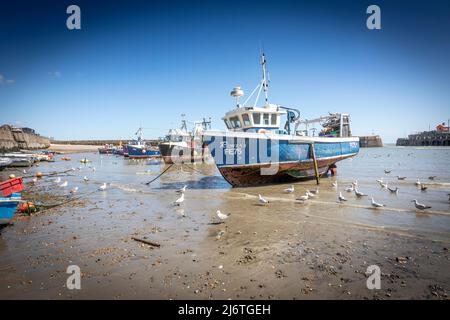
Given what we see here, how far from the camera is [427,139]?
104m

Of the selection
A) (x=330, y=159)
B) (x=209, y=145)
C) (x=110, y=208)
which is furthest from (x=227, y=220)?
(x=330, y=159)

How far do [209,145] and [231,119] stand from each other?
368 cm

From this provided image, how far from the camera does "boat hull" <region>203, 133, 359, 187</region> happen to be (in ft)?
47.2

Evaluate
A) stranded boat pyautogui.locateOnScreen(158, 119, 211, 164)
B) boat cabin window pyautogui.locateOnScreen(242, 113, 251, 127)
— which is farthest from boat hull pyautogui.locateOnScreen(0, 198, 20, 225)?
stranded boat pyautogui.locateOnScreen(158, 119, 211, 164)

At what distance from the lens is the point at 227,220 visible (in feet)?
28.8

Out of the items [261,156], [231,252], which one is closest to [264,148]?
[261,156]

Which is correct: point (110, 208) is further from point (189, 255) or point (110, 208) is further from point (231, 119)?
point (231, 119)

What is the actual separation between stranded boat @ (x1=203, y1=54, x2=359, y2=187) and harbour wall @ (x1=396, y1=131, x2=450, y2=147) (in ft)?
355

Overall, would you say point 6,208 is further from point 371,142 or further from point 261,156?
point 371,142

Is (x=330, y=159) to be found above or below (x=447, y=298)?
above

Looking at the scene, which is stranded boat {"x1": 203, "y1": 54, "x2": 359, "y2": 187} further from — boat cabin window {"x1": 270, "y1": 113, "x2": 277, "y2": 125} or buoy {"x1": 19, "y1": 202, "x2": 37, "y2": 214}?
buoy {"x1": 19, "y1": 202, "x2": 37, "y2": 214}

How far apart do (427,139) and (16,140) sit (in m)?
142

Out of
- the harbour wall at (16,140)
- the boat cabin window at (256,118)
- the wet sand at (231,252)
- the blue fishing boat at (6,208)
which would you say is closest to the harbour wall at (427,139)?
the boat cabin window at (256,118)
